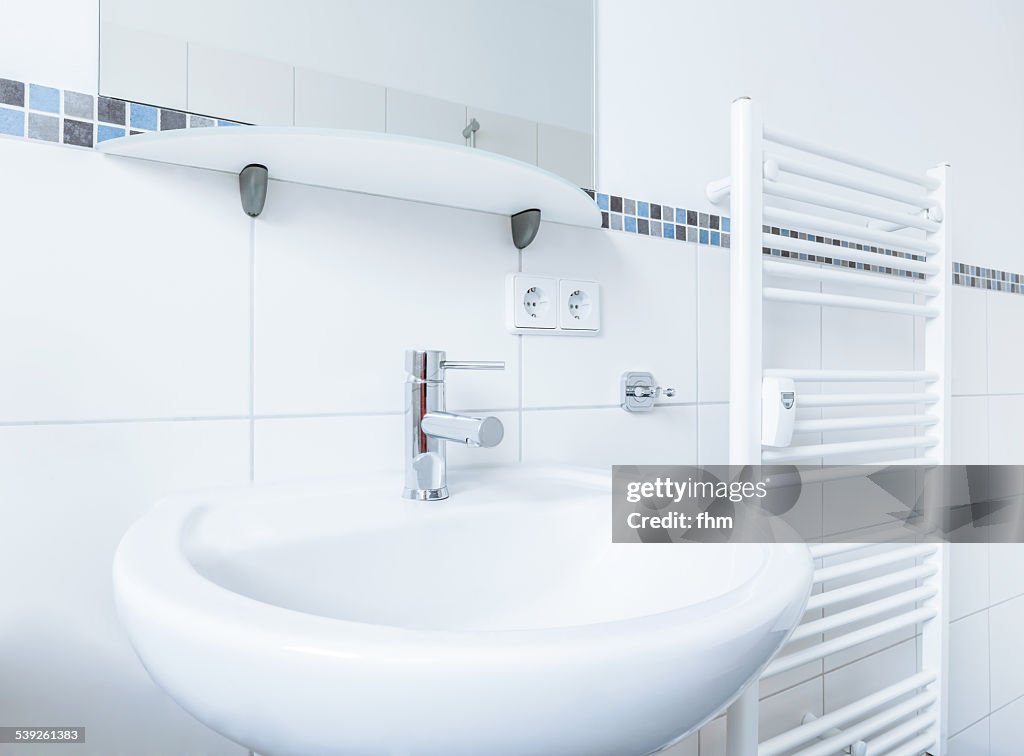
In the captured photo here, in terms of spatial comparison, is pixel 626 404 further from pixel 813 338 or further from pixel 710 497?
pixel 813 338

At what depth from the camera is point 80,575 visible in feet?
2.06

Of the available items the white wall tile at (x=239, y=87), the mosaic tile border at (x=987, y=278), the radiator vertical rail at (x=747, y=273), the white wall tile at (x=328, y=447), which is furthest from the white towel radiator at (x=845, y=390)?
the white wall tile at (x=239, y=87)

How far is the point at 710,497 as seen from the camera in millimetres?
989

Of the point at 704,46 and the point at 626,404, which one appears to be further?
the point at 704,46

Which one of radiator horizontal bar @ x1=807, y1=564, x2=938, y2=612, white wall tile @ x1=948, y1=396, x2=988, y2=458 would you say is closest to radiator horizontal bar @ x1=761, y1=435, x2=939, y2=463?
radiator horizontal bar @ x1=807, y1=564, x2=938, y2=612

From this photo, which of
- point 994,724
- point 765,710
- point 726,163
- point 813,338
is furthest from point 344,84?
point 994,724

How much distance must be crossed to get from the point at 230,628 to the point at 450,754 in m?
0.13

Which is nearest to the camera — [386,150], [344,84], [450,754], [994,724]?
[450,754]

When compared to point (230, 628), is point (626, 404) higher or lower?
higher

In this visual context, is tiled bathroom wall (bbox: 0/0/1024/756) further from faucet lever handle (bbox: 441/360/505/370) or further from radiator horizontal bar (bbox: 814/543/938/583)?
radiator horizontal bar (bbox: 814/543/938/583)

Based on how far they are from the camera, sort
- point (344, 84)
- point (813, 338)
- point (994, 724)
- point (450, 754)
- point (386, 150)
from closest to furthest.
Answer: point (450, 754) → point (386, 150) → point (344, 84) → point (813, 338) → point (994, 724)

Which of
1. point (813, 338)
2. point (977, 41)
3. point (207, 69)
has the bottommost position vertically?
point (813, 338)

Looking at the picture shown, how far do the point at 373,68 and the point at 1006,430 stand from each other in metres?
1.83

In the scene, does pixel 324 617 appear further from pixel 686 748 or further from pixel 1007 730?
pixel 1007 730
